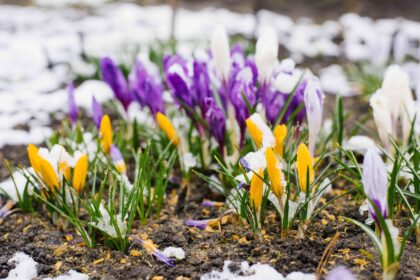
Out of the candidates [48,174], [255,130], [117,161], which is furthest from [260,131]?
[48,174]

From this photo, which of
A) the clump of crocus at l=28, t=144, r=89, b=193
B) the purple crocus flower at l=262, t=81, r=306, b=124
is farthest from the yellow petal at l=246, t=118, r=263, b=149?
the clump of crocus at l=28, t=144, r=89, b=193

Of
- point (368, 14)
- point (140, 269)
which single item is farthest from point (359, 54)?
point (140, 269)

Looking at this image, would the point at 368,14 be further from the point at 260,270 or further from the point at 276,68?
the point at 260,270

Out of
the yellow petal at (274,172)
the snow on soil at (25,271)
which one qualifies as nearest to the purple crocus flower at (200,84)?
the yellow petal at (274,172)

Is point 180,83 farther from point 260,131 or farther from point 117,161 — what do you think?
point 260,131

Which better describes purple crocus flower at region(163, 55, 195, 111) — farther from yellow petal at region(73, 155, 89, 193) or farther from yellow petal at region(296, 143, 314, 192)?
yellow petal at region(296, 143, 314, 192)

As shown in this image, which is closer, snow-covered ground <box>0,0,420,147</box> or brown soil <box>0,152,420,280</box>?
brown soil <box>0,152,420,280</box>
